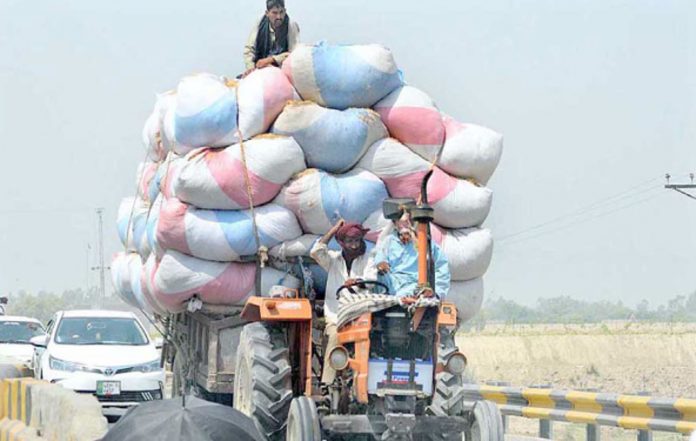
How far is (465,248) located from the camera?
1419 cm

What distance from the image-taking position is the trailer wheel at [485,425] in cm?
1147

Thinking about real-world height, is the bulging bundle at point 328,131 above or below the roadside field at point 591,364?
above

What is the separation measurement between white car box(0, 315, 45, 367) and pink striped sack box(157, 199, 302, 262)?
499 inches

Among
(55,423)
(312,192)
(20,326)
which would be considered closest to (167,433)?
(55,423)

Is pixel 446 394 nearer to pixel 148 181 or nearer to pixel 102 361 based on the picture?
pixel 148 181

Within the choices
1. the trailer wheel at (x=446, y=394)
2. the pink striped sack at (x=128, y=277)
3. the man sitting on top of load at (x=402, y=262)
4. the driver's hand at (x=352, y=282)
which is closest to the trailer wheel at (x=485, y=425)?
the trailer wheel at (x=446, y=394)

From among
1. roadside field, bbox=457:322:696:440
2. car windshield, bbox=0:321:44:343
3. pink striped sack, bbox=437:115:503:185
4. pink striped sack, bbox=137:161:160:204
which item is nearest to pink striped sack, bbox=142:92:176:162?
pink striped sack, bbox=137:161:160:204

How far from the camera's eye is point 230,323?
1455 cm

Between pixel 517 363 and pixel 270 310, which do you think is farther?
pixel 517 363

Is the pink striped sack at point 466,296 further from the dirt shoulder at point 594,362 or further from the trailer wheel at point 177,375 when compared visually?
the dirt shoulder at point 594,362

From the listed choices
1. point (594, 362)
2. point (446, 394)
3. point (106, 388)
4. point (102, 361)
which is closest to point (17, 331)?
point (102, 361)

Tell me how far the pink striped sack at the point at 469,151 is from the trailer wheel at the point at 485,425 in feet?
10.8

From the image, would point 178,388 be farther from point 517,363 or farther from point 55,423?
point 517,363

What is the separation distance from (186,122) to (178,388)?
491 centimetres
